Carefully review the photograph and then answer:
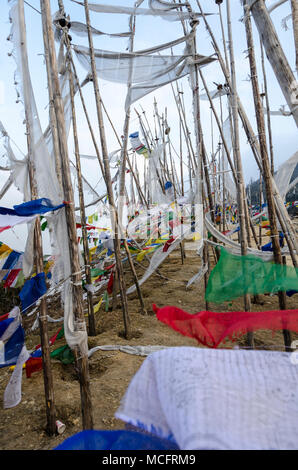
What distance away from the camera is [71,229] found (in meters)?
1.90

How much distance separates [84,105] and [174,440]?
4.28 m

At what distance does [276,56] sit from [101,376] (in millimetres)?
3202

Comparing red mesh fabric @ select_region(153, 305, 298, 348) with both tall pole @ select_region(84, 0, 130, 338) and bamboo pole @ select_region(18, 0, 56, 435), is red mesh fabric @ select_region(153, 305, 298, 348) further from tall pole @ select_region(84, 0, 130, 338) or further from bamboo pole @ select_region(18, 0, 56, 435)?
tall pole @ select_region(84, 0, 130, 338)

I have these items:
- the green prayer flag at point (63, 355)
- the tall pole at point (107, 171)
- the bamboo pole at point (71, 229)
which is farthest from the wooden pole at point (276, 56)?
the green prayer flag at point (63, 355)

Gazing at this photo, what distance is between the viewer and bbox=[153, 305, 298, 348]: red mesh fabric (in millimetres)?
1579

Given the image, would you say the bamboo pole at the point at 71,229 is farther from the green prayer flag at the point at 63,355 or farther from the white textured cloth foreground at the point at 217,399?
the green prayer flag at the point at 63,355

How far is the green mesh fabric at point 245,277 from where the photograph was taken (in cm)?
257

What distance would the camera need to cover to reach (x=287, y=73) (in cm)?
182

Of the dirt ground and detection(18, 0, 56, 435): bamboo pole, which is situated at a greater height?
detection(18, 0, 56, 435): bamboo pole

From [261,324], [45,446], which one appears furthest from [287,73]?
[45,446]

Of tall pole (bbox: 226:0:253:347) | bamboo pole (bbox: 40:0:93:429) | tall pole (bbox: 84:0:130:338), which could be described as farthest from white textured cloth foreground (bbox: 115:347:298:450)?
tall pole (bbox: 84:0:130:338)

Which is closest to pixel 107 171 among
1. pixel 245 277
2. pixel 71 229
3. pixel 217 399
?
pixel 71 229

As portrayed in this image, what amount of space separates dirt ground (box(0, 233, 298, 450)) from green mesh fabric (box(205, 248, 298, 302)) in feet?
1.61

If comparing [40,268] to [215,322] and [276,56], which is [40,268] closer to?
[215,322]
